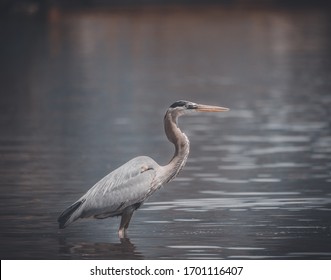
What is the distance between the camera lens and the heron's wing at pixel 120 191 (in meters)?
12.1

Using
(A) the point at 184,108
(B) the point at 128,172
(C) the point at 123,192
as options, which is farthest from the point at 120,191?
(A) the point at 184,108

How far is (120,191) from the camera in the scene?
1216 cm

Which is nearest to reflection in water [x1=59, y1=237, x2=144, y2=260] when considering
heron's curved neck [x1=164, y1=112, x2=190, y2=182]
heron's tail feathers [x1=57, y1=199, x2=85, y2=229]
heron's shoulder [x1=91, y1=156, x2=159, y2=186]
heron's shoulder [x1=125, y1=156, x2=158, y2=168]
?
heron's tail feathers [x1=57, y1=199, x2=85, y2=229]

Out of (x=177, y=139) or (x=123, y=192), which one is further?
(x=177, y=139)

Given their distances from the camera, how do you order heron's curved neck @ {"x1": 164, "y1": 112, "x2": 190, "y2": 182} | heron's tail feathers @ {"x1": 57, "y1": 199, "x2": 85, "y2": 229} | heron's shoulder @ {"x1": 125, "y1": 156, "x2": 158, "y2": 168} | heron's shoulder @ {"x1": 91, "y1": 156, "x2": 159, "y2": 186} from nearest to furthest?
heron's tail feathers @ {"x1": 57, "y1": 199, "x2": 85, "y2": 229}, heron's shoulder @ {"x1": 91, "y1": 156, "x2": 159, "y2": 186}, heron's shoulder @ {"x1": 125, "y1": 156, "x2": 158, "y2": 168}, heron's curved neck @ {"x1": 164, "y1": 112, "x2": 190, "y2": 182}

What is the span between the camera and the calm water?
1241cm

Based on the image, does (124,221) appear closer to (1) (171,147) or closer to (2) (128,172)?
(2) (128,172)

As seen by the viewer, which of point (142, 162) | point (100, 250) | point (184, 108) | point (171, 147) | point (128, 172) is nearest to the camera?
point (100, 250)

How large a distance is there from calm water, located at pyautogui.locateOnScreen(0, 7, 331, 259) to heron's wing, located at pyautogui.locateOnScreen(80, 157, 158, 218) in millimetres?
297

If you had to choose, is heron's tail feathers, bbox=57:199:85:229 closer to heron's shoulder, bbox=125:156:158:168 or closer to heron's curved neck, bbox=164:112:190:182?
heron's shoulder, bbox=125:156:158:168

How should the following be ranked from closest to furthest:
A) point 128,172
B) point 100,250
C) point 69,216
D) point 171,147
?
point 100,250, point 69,216, point 128,172, point 171,147

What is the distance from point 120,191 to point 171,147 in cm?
749

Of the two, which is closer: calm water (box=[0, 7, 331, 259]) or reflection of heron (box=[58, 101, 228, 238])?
reflection of heron (box=[58, 101, 228, 238])

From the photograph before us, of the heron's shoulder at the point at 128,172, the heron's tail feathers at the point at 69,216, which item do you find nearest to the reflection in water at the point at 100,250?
the heron's tail feathers at the point at 69,216
